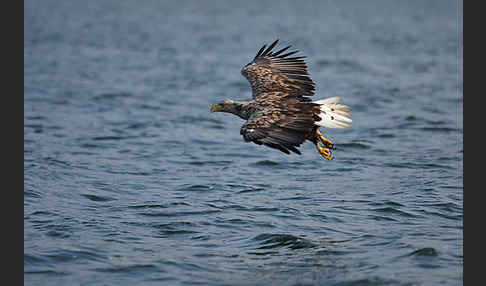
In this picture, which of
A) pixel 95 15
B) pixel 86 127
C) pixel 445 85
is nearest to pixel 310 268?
pixel 86 127

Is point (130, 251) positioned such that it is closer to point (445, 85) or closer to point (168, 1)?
point (445, 85)

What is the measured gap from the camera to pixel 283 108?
872 cm

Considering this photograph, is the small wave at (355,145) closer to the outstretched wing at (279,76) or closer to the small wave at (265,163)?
the small wave at (265,163)

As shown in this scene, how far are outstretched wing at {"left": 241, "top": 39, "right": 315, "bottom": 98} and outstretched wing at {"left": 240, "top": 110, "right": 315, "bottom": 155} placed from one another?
3.67ft

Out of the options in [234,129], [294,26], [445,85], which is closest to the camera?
[234,129]

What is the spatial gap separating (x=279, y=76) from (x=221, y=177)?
210cm

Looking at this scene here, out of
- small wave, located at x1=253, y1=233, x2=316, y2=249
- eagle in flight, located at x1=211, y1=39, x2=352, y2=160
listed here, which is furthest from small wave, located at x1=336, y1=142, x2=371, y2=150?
small wave, located at x1=253, y1=233, x2=316, y2=249

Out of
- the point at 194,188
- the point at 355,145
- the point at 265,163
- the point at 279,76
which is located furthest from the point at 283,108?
the point at 355,145

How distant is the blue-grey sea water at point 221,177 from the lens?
730cm

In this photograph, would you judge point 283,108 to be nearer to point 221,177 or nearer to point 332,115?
point 332,115

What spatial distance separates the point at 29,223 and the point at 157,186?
2.40 m

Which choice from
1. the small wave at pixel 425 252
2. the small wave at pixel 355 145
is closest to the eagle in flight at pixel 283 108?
the small wave at pixel 425 252

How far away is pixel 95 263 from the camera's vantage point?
7.25 m

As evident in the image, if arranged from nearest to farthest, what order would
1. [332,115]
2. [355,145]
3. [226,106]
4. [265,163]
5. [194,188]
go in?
1. [332,115]
2. [226,106]
3. [194,188]
4. [265,163]
5. [355,145]
